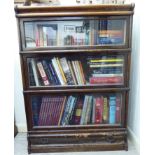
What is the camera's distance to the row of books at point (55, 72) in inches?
63.7

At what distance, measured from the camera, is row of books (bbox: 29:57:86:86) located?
162 centimetres

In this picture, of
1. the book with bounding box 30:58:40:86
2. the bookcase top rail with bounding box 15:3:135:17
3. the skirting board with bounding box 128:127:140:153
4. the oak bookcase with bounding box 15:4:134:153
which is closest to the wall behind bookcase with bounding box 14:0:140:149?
the skirting board with bounding box 128:127:140:153

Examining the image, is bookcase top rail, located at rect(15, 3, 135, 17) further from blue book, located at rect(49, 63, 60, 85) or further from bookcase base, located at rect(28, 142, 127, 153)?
bookcase base, located at rect(28, 142, 127, 153)

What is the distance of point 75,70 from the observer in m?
1.65

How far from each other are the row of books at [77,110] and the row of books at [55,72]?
0.46 feet

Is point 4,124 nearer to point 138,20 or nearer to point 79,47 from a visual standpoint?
point 79,47

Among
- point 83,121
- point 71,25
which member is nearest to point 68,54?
point 71,25

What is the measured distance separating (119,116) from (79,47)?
676 millimetres

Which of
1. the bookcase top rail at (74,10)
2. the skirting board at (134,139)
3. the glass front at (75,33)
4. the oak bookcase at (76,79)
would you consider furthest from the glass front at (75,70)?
the skirting board at (134,139)

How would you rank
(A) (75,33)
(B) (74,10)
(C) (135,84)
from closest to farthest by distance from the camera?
(B) (74,10) < (A) (75,33) < (C) (135,84)

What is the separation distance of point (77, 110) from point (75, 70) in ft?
1.15

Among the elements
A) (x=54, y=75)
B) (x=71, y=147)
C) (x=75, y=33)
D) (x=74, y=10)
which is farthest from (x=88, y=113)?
(x=74, y=10)

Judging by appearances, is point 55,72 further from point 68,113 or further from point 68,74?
point 68,113

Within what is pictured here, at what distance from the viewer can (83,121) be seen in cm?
170
